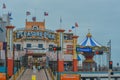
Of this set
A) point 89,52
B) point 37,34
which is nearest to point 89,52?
point 89,52

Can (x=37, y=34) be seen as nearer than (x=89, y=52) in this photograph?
No

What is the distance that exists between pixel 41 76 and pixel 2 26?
145 ft

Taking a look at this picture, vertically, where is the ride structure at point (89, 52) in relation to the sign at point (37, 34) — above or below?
below

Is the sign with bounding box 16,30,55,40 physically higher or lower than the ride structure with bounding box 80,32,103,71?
higher

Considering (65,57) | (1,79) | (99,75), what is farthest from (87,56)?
(1,79)

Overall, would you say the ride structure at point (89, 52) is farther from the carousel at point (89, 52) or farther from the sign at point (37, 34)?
the sign at point (37, 34)

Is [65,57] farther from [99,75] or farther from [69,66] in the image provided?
[99,75]

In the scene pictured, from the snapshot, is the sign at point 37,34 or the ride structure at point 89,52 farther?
the sign at point 37,34

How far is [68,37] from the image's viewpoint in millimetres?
112000

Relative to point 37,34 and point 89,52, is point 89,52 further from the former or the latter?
point 37,34

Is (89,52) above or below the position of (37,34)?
below

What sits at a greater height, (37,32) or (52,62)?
A: (37,32)

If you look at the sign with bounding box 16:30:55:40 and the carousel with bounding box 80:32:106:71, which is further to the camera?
the sign with bounding box 16:30:55:40

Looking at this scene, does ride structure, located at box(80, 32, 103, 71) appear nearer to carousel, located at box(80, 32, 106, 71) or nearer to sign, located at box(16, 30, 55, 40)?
carousel, located at box(80, 32, 106, 71)
